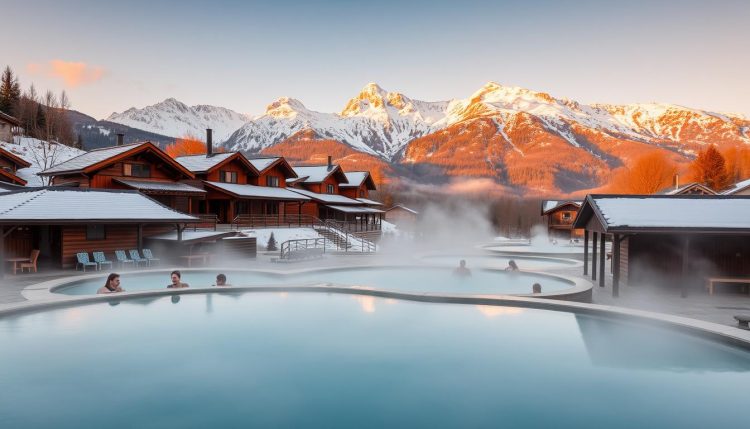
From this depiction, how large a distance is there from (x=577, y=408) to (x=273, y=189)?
36707 millimetres

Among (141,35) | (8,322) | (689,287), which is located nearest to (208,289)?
(8,322)

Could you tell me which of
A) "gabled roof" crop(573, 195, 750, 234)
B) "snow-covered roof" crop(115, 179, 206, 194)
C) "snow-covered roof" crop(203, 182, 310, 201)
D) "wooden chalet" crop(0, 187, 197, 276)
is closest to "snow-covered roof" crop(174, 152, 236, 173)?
"snow-covered roof" crop(203, 182, 310, 201)

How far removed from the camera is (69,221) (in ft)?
Result: 56.1

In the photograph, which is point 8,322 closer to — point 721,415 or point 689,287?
point 721,415

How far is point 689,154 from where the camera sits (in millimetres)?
181000

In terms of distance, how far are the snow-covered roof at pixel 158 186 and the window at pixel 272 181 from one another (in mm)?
9683

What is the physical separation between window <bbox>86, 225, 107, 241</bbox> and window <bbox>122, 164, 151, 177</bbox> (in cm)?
1126

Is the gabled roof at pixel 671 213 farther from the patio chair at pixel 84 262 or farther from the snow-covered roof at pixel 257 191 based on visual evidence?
the snow-covered roof at pixel 257 191

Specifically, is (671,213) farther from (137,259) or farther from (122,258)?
(122,258)

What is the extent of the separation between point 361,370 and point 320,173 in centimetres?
4305

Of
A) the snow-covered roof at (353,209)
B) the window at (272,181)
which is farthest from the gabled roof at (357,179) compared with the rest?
the window at (272,181)

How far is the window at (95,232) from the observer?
62.8ft

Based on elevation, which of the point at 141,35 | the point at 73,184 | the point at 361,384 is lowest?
the point at 361,384

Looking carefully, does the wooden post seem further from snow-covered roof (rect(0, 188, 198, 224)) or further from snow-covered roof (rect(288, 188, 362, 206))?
snow-covered roof (rect(288, 188, 362, 206))
